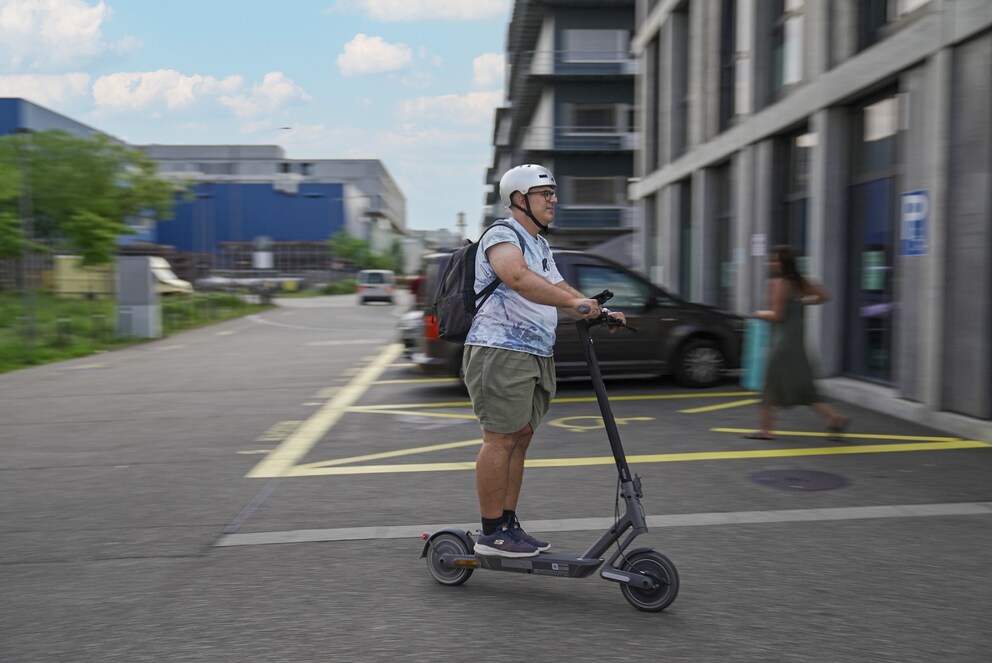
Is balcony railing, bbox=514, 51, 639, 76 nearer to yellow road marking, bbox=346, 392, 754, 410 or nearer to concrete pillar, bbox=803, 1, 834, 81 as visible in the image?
concrete pillar, bbox=803, 1, 834, 81

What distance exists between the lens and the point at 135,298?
79.2ft

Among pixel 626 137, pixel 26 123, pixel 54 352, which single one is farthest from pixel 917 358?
pixel 26 123

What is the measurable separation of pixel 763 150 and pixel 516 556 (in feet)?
38.0

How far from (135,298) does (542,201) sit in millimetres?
21863

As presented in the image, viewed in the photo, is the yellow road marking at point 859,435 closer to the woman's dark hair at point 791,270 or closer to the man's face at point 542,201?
the woman's dark hair at point 791,270

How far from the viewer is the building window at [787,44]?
538 inches

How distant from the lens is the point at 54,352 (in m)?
19.7

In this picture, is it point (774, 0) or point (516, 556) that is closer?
point (516, 556)

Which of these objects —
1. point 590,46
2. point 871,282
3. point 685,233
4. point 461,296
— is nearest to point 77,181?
point 590,46

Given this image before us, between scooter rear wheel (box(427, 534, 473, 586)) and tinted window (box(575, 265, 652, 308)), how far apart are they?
7504 mm

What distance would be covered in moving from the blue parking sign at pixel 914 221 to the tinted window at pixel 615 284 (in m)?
3.30

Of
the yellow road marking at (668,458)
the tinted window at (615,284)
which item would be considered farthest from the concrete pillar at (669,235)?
the yellow road marking at (668,458)

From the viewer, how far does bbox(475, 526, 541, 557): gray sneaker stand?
13.8 ft

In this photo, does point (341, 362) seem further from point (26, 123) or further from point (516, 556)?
point (26, 123)
